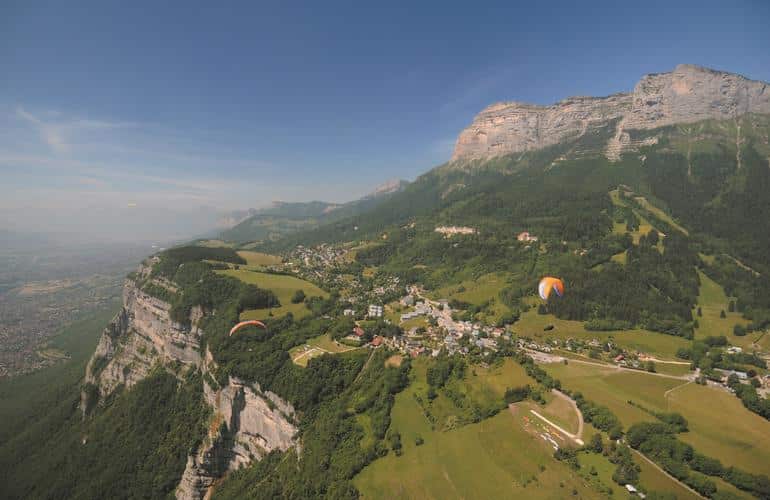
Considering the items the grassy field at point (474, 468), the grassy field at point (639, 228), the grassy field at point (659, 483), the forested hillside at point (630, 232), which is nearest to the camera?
the grassy field at point (659, 483)

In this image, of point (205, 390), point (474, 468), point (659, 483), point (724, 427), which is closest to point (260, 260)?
point (205, 390)

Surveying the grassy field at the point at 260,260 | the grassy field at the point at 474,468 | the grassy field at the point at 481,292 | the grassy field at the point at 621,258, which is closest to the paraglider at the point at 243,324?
the grassy field at the point at 474,468

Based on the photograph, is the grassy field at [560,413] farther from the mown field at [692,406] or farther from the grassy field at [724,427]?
the grassy field at [724,427]

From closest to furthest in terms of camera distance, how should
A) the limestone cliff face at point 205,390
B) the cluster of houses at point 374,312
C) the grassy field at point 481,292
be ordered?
1. the limestone cliff face at point 205,390
2. the cluster of houses at point 374,312
3. the grassy field at point 481,292

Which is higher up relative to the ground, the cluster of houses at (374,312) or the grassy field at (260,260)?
the grassy field at (260,260)

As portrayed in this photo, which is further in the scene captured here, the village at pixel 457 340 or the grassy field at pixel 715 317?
the grassy field at pixel 715 317

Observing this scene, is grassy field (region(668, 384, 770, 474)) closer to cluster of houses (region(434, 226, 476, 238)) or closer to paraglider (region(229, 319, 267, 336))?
paraglider (region(229, 319, 267, 336))

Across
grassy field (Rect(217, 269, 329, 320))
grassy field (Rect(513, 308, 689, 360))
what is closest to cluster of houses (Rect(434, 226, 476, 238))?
grassy field (Rect(513, 308, 689, 360))

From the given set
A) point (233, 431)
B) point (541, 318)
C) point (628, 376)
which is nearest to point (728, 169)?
point (541, 318)
